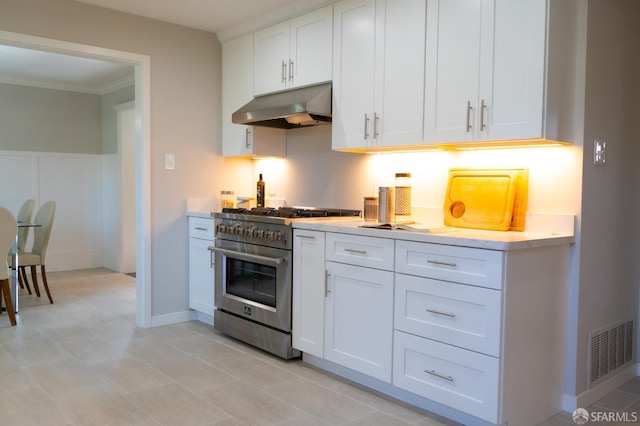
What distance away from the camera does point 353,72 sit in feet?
10.2

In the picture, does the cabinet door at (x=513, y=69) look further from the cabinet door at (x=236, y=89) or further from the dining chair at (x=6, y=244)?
the dining chair at (x=6, y=244)

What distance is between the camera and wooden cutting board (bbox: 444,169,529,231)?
2664mm

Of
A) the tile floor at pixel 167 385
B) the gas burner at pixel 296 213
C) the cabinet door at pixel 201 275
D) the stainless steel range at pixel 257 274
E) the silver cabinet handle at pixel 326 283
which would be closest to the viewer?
the tile floor at pixel 167 385

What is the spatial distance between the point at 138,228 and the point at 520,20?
2.94 m

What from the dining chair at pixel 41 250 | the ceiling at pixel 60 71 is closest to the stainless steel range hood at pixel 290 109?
the ceiling at pixel 60 71

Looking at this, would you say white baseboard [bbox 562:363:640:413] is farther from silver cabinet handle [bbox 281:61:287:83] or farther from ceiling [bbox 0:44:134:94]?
ceiling [bbox 0:44:134:94]

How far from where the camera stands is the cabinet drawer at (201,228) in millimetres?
3871

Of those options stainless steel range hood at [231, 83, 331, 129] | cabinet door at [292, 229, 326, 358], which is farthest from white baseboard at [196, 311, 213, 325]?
stainless steel range hood at [231, 83, 331, 129]

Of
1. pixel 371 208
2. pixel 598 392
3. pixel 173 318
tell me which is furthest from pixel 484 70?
pixel 173 318

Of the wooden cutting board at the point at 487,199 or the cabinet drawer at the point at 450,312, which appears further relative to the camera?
the wooden cutting board at the point at 487,199

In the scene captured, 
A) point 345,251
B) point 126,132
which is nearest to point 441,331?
point 345,251

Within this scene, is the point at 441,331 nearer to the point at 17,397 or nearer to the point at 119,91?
the point at 17,397

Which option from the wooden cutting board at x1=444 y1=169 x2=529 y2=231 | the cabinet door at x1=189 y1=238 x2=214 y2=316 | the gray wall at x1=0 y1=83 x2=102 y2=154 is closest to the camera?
the wooden cutting board at x1=444 y1=169 x2=529 y2=231

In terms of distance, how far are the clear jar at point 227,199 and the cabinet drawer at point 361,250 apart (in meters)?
1.52
